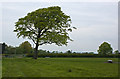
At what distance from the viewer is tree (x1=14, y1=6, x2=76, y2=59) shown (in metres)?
35.7

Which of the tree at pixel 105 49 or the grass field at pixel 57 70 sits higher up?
the tree at pixel 105 49

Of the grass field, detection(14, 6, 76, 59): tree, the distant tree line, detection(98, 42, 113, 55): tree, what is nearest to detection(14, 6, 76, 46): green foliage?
detection(14, 6, 76, 59): tree

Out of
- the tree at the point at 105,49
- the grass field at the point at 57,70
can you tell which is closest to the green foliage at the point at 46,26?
the grass field at the point at 57,70

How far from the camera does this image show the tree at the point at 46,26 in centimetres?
3566

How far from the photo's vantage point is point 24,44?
299 ft

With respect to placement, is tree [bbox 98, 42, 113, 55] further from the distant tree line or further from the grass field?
the grass field

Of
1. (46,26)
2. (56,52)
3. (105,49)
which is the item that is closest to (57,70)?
(46,26)

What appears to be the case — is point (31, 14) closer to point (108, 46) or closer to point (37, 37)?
point (37, 37)

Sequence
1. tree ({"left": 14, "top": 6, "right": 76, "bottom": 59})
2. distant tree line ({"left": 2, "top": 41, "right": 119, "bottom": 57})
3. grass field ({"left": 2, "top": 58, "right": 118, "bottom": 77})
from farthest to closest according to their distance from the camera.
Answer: distant tree line ({"left": 2, "top": 41, "right": 119, "bottom": 57}) → tree ({"left": 14, "top": 6, "right": 76, "bottom": 59}) → grass field ({"left": 2, "top": 58, "right": 118, "bottom": 77})

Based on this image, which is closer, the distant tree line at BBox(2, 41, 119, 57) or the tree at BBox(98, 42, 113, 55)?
the distant tree line at BBox(2, 41, 119, 57)

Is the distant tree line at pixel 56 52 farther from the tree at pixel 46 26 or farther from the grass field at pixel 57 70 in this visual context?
the grass field at pixel 57 70

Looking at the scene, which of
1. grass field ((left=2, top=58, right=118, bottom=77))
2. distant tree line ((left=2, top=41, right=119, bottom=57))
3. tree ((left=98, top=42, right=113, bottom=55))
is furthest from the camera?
tree ((left=98, top=42, right=113, bottom=55))

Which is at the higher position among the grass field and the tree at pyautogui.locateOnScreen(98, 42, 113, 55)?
the tree at pyautogui.locateOnScreen(98, 42, 113, 55)

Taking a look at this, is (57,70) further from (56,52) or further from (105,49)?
(105,49)
